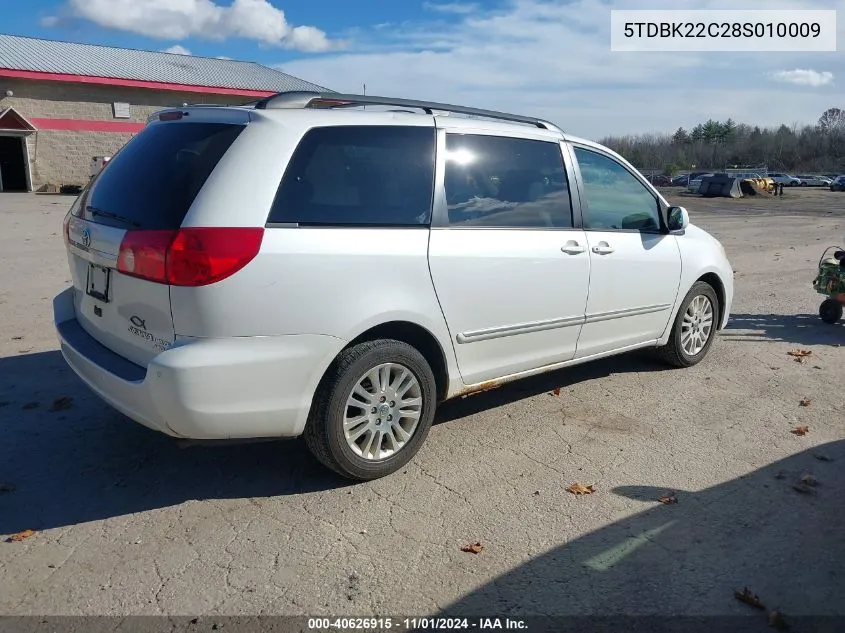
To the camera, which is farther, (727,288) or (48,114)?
(48,114)

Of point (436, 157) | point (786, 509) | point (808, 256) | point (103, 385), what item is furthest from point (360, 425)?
point (808, 256)

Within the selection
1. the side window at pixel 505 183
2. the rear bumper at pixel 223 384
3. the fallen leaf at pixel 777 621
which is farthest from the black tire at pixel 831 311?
the rear bumper at pixel 223 384

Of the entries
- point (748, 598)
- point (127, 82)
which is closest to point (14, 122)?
point (127, 82)

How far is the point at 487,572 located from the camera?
3.11 m

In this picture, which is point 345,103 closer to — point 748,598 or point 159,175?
point 159,175

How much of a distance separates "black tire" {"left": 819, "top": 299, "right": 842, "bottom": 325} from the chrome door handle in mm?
4412

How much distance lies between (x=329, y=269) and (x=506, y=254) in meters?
1.26

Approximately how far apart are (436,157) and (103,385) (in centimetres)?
215

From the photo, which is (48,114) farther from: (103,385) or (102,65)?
(103,385)

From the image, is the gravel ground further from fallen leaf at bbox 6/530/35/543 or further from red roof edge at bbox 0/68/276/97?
red roof edge at bbox 0/68/276/97

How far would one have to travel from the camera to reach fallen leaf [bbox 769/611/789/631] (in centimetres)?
277

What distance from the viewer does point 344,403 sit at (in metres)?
3.64

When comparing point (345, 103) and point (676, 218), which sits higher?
point (345, 103)

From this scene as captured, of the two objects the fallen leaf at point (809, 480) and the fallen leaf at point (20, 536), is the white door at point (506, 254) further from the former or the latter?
the fallen leaf at point (20, 536)
